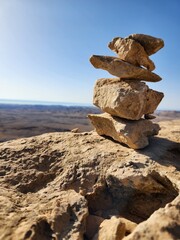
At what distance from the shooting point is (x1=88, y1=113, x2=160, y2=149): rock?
23.8 feet

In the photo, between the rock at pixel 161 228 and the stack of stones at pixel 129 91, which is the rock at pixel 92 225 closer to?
the rock at pixel 161 228

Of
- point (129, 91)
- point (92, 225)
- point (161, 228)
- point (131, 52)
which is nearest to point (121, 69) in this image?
point (131, 52)

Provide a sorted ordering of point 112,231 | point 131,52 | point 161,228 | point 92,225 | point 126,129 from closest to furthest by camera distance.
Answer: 1. point 161,228
2. point 112,231
3. point 92,225
4. point 126,129
5. point 131,52

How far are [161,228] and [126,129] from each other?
364 centimetres

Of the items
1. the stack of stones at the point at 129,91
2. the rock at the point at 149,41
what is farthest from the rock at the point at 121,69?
the rock at the point at 149,41

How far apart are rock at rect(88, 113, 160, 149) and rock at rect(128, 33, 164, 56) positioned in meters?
2.42

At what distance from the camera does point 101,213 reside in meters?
6.22

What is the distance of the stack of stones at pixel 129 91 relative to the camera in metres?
7.39

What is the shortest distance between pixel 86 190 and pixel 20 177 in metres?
2.11

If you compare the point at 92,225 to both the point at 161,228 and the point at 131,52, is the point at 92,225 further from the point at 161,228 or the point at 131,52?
the point at 131,52

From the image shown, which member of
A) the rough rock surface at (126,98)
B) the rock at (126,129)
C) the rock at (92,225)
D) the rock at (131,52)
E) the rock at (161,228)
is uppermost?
the rock at (131,52)

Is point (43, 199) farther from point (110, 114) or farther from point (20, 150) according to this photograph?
point (110, 114)

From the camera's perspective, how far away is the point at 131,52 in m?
7.65

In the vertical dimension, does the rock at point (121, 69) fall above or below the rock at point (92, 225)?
above
